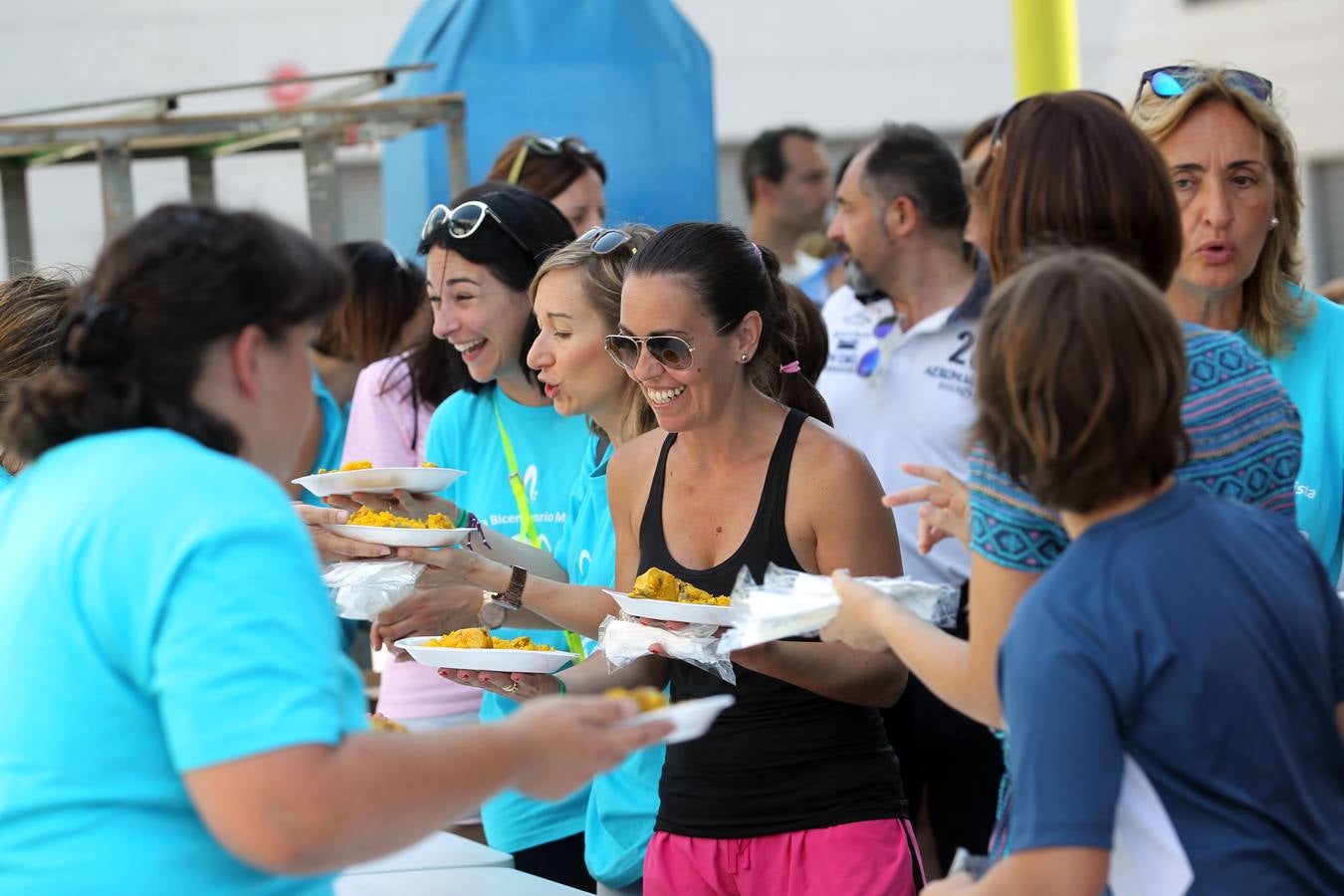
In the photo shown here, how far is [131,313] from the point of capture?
59.9 inches

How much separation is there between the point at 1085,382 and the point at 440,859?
163 cm

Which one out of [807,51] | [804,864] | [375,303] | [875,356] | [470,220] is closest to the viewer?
[804,864]

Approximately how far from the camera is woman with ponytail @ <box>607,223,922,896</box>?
2494 millimetres

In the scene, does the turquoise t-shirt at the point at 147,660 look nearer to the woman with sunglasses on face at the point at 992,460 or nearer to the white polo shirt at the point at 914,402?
the woman with sunglasses on face at the point at 992,460

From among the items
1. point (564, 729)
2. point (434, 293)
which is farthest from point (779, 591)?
point (434, 293)

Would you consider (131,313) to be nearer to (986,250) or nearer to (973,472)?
(973,472)

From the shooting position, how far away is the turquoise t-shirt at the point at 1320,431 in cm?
271

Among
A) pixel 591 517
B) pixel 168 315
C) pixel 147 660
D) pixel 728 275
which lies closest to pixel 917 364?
pixel 591 517

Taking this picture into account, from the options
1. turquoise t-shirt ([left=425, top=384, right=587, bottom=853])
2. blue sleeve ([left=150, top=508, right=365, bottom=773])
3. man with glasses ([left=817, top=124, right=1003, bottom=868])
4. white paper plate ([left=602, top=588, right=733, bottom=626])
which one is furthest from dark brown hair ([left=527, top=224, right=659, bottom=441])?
blue sleeve ([left=150, top=508, right=365, bottom=773])

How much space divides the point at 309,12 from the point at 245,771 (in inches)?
438

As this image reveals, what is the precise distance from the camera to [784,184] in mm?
7227

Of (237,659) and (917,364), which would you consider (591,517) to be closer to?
(917,364)

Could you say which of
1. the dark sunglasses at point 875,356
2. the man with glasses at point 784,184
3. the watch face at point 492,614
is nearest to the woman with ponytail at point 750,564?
the watch face at point 492,614

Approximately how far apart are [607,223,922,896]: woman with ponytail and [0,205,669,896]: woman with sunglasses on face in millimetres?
962
